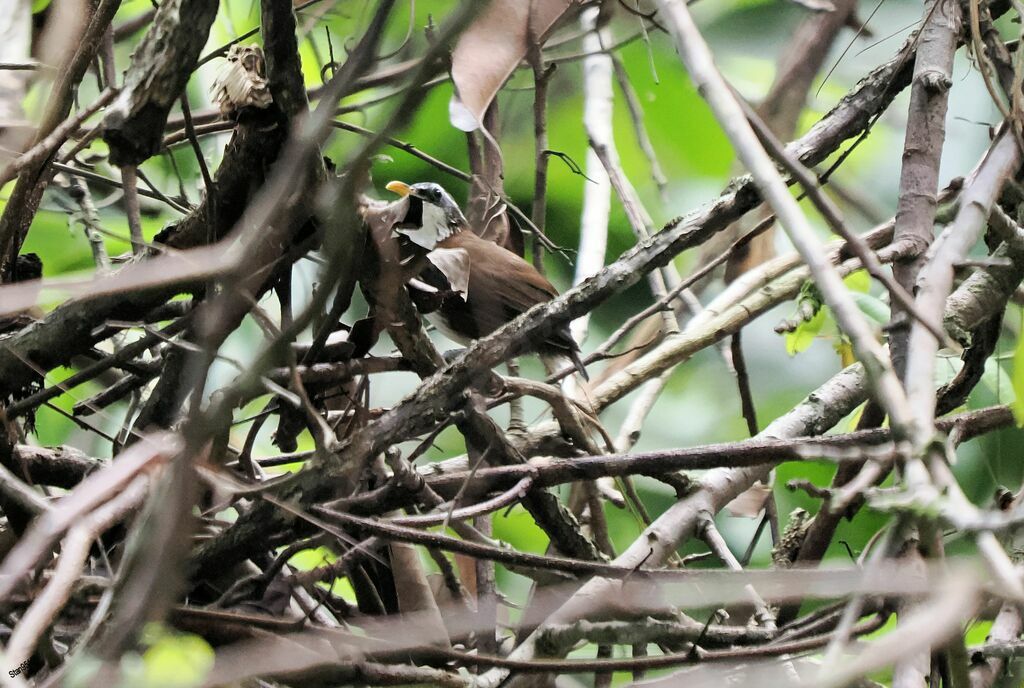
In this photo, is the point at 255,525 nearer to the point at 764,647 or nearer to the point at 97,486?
the point at 97,486

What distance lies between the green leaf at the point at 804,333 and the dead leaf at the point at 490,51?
665 mm

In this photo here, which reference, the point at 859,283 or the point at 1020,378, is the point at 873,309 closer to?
the point at 859,283

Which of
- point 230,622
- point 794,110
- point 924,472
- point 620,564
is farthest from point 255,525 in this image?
point 794,110

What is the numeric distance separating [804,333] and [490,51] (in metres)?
0.76

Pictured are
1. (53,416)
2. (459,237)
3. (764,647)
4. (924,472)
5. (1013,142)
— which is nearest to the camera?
(924,472)

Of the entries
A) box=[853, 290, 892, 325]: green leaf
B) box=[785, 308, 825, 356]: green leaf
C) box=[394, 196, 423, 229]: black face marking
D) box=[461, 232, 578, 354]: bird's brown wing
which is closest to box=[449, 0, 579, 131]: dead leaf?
box=[394, 196, 423, 229]: black face marking

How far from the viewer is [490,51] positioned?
1.78 meters

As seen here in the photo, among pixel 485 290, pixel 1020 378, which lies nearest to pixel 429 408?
pixel 1020 378

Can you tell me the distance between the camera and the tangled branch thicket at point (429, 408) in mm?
829

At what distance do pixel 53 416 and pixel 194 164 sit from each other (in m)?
0.76

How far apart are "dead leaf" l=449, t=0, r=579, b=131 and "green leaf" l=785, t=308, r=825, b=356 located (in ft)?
2.18

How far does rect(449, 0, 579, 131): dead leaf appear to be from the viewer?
1660mm

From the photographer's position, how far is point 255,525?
137cm

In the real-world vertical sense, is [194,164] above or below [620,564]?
above
